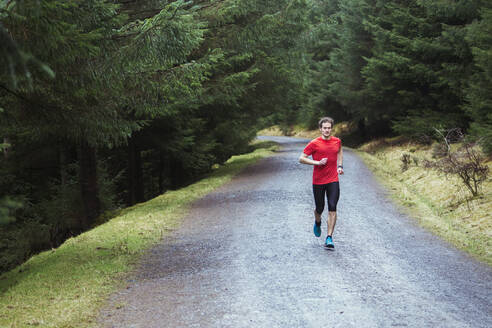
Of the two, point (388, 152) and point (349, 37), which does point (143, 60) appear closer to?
point (388, 152)

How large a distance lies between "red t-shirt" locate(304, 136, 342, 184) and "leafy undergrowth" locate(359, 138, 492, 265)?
8.92 ft

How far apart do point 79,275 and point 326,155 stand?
4.30 meters

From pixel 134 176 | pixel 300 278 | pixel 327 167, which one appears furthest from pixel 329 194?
pixel 134 176

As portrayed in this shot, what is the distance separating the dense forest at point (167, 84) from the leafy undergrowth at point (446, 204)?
175 centimetres

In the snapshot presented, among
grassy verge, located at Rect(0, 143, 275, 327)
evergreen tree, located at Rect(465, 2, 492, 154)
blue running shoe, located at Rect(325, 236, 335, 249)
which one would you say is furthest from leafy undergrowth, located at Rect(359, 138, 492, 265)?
grassy verge, located at Rect(0, 143, 275, 327)

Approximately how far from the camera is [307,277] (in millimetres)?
6281

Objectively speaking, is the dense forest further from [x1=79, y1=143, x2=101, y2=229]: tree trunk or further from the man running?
the man running

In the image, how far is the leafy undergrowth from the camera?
29.0 feet

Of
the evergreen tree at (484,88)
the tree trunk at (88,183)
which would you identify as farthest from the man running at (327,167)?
the tree trunk at (88,183)

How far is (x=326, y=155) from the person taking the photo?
7859 mm

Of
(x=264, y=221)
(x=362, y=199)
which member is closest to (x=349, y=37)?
(x=362, y=199)

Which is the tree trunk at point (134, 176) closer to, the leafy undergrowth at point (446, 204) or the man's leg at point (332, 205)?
the leafy undergrowth at point (446, 204)

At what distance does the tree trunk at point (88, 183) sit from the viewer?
13453 mm

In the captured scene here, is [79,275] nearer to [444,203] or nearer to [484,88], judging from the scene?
[444,203]
